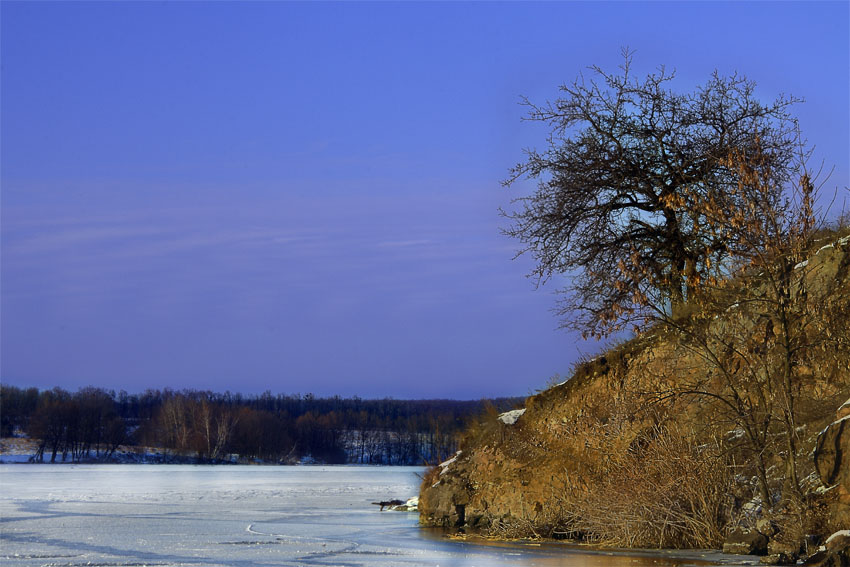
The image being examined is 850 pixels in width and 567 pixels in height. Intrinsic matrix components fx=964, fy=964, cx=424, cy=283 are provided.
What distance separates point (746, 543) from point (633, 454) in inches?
140

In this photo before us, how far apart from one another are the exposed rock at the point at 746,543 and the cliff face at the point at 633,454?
0.78 metres

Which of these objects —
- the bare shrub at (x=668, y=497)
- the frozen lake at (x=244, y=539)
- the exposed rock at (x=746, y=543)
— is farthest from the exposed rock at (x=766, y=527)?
the frozen lake at (x=244, y=539)

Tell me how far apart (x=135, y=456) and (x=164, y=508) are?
12243 centimetres

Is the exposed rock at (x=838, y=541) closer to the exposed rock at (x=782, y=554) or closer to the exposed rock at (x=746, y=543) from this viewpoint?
the exposed rock at (x=782, y=554)

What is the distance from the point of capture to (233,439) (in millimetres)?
146250

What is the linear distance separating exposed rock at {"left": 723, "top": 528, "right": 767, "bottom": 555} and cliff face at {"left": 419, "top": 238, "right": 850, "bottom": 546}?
0.78 m

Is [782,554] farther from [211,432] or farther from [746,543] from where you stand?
[211,432]

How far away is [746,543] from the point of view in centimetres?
1758

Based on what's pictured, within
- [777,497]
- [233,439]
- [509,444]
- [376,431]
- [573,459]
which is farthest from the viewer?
[376,431]

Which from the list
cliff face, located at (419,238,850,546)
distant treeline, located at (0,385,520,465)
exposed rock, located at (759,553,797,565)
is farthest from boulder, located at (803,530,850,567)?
distant treeline, located at (0,385,520,465)

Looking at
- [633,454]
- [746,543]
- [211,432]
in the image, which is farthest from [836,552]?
[211,432]

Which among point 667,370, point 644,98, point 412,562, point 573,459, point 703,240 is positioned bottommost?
point 412,562

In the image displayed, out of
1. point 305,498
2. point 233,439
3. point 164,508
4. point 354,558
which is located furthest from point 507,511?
point 233,439

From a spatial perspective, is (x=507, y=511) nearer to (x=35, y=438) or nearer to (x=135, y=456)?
(x=135, y=456)
